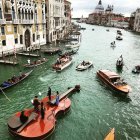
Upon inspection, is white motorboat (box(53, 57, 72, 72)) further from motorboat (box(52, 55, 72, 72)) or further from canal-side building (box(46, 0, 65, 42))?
canal-side building (box(46, 0, 65, 42))

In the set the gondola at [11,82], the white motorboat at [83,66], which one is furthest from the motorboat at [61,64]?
the gondola at [11,82]

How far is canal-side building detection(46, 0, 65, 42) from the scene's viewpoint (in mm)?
55406

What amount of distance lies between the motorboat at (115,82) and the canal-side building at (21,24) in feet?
61.8

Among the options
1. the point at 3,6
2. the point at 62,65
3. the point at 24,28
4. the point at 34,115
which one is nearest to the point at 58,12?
the point at 24,28

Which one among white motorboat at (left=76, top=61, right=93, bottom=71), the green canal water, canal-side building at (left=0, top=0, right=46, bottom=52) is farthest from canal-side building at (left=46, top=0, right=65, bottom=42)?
the green canal water

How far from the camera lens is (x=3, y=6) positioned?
34.9 m

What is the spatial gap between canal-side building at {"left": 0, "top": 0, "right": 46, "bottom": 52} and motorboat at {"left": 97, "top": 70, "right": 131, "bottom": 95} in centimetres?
1885

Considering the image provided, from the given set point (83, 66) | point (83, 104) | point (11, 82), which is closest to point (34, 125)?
point (83, 104)

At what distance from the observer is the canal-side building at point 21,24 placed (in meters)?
36.1

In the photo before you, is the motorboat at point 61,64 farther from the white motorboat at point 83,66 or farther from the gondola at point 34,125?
the gondola at point 34,125

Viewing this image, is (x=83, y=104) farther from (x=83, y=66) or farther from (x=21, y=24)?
(x=21, y=24)

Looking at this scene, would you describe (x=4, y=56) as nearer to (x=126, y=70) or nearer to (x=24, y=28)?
(x=24, y=28)

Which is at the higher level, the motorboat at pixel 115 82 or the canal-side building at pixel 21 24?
the canal-side building at pixel 21 24

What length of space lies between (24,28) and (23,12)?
3508mm
